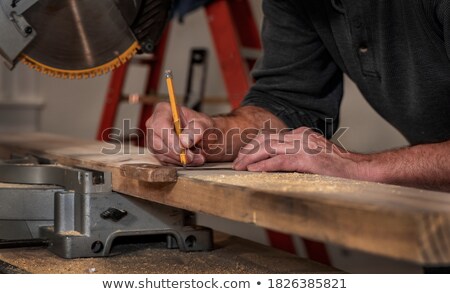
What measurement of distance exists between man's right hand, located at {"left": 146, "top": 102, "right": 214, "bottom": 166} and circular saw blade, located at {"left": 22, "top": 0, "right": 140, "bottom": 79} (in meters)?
0.16

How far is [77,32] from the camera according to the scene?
1.52 meters

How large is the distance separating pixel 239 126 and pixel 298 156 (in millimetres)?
492

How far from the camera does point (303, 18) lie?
1.88 m

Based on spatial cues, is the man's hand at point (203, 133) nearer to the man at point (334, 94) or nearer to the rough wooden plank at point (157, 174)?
the man at point (334, 94)

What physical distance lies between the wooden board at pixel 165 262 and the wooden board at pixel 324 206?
0.45 ft

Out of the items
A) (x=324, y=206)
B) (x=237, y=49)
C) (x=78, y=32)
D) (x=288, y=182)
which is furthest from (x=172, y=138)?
(x=237, y=49)

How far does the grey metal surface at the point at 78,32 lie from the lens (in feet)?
4.85

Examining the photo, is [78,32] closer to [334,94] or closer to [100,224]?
→ [100,224]

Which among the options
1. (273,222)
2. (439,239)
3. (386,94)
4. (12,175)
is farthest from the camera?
(386,94)

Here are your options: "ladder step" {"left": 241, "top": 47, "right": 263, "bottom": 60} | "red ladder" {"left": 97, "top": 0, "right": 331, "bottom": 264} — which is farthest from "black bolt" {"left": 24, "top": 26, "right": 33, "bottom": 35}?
"ladder step" {"left": 241, "top": 47, "right": 263, "bottom": 60}

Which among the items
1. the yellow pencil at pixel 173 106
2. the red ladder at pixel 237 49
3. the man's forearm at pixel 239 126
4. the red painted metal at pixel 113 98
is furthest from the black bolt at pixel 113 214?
the red painted metal at pixel 113 98

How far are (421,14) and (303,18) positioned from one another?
0.45 metres

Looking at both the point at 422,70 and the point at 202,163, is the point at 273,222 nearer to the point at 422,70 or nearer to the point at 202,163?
the point at 202,163
